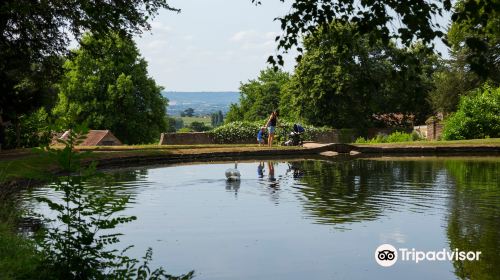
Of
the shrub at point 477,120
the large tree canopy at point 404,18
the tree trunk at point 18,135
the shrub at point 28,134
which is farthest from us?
the shrub at point 477,120

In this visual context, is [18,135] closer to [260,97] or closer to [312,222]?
[312,222]

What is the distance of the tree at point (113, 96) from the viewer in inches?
2495

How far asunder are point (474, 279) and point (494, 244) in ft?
6.78

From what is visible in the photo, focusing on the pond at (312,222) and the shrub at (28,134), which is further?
the shrub at (28,134)

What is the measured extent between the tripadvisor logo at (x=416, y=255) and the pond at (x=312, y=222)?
2.6 inches

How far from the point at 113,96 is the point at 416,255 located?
183ft

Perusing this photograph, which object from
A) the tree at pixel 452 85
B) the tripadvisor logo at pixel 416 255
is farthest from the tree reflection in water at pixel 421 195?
the tree at pixel 452 85

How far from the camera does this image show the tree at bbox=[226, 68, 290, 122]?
90.1m

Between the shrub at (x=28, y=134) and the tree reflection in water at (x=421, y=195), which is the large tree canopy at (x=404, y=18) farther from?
the shrub at (x=28, y=134)

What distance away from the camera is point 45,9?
20.7 meters

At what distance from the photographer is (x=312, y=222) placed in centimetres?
1220

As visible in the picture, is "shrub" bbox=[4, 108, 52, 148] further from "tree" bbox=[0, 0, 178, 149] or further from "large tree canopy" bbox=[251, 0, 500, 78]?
"large tree canopy" bbox=[251, 0, 500, 78]

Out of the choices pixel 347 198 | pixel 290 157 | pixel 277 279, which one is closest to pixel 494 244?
pixel 277 279

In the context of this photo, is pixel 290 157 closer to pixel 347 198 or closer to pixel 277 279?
pixel 347 198
